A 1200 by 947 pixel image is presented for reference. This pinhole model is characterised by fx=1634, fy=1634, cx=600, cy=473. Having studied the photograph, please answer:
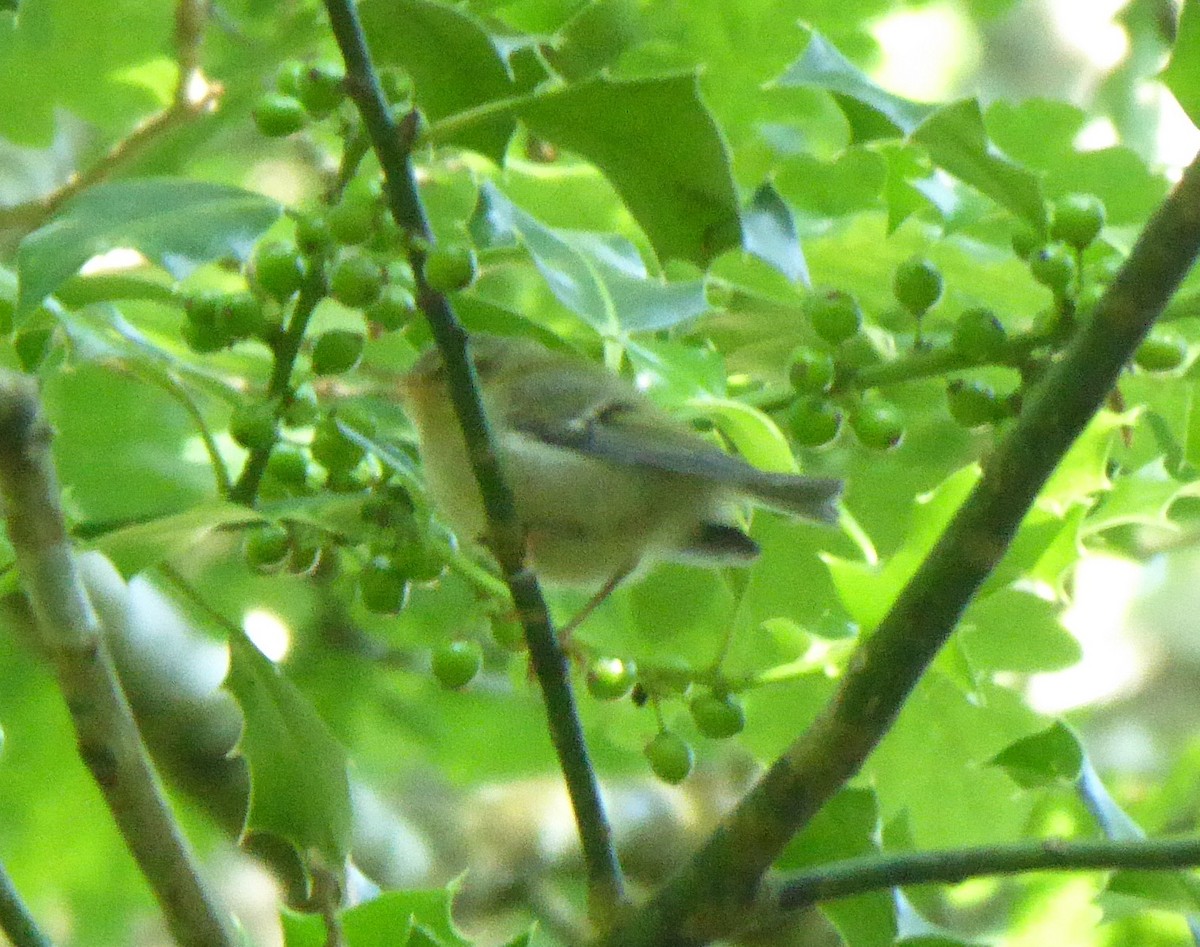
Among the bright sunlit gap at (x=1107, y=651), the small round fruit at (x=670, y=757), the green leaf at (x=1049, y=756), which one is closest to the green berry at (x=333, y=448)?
the small round fruit at (x=670, y=757)

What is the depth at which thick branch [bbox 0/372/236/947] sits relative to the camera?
1224 millimetres

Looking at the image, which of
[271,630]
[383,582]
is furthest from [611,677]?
[271,630]

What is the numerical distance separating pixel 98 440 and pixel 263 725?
838 mm

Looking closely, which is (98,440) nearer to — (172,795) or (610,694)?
(172,795)

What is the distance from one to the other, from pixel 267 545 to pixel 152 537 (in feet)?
0.69

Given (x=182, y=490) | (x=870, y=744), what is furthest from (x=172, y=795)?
(x=870, y=744)

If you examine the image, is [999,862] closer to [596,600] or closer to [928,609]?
[928,609]

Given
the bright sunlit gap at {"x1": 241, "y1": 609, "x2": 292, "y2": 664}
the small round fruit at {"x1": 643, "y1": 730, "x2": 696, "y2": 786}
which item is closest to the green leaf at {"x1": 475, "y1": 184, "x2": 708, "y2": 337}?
the small round fruit at {"x1": 643, "y1": 730, "x2": 696, "y2": 786}

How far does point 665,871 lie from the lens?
3.04 metres

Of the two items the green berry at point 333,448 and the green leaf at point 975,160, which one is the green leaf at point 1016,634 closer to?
the green leaf at point 975,160

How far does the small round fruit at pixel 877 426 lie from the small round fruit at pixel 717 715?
288 mm

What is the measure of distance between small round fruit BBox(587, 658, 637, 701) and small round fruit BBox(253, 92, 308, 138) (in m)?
0.61

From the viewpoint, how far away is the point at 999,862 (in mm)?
1219

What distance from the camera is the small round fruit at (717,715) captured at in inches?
62.0
